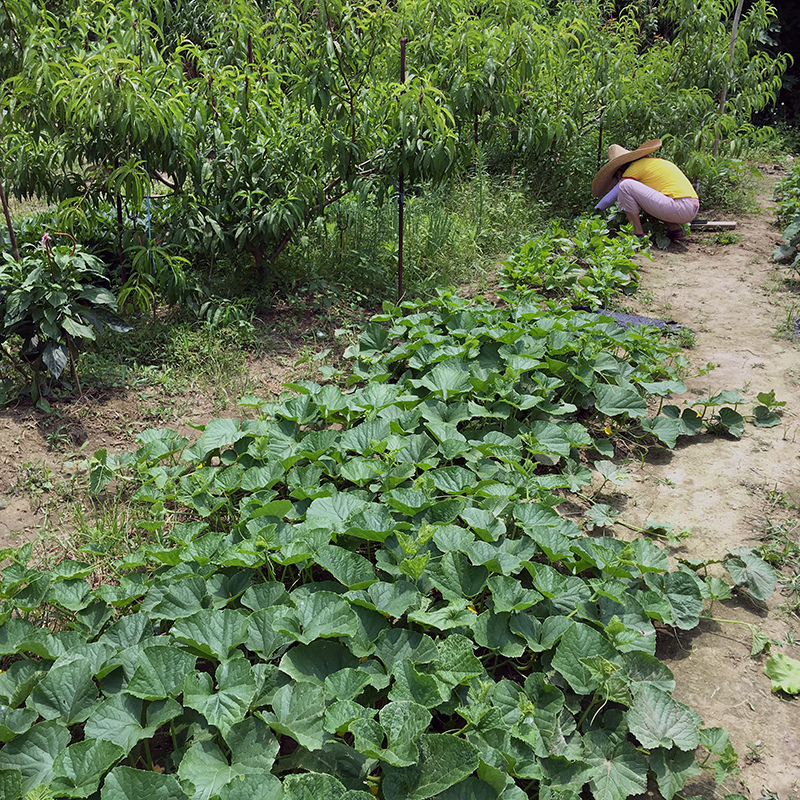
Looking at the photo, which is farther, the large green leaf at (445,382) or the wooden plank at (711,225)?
the wooden plank at (711,225)

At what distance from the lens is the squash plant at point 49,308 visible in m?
3.25

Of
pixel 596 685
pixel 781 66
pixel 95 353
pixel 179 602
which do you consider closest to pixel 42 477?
pixel 95 353

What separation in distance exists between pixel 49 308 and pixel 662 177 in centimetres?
495

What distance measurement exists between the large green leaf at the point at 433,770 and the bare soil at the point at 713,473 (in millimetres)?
667

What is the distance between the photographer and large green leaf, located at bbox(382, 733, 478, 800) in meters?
1.53

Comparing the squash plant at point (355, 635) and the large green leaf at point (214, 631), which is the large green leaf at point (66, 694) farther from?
the large green leaf at point (214, 631)

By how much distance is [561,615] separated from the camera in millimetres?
2051

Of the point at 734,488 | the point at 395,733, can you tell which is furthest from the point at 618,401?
the point at 395,733

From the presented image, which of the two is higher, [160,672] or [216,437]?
[160,672]

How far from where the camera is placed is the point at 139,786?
1.46 m

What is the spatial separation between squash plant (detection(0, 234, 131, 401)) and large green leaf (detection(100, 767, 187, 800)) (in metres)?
2.23

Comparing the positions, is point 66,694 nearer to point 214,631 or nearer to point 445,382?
point 214,631

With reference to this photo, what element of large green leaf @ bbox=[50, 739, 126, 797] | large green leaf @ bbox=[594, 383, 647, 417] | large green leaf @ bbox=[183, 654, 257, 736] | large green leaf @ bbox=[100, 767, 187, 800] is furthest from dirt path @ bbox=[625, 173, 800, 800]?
large green leaf @ bbox=[50, 739, 126, 797]

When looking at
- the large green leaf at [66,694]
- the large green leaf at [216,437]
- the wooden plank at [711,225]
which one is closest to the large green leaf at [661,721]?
the large green leaf at [66,694]
